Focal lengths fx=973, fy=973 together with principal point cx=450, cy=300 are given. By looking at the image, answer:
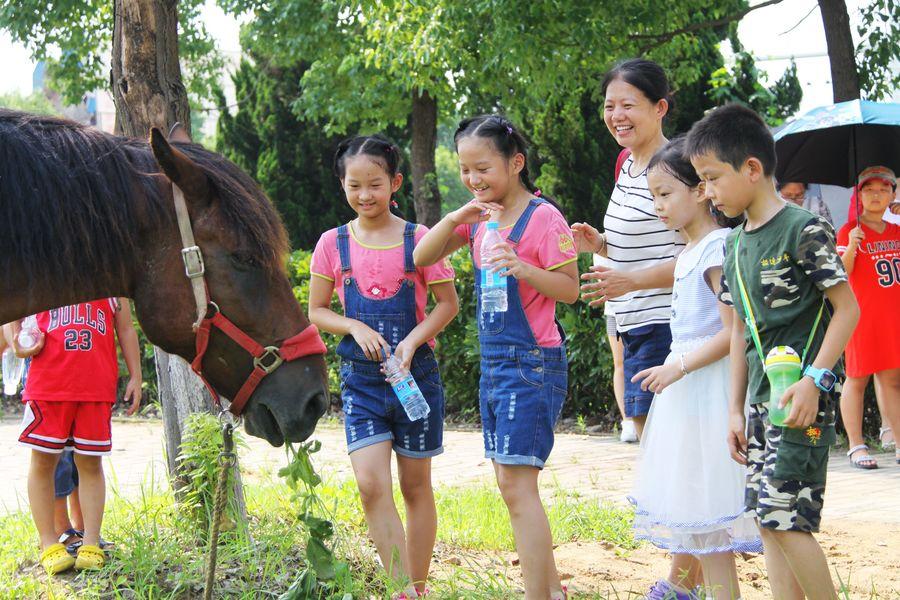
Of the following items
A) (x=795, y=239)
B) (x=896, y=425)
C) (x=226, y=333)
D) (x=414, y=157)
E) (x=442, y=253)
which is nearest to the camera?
(x=795, y=239)

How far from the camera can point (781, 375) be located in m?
2.78

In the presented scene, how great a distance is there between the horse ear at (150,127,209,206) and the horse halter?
0.04m

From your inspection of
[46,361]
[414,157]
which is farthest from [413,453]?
[414,157]

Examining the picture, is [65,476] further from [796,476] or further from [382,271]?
[796,476]

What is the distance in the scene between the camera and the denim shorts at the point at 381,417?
3.82m

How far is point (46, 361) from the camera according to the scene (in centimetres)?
460

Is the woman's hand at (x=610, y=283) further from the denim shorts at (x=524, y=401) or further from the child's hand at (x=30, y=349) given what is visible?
the child's hand at (x=30, y=349)

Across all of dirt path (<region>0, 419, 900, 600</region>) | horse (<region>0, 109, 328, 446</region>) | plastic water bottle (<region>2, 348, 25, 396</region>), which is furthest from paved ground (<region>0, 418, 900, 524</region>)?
horse (<region>0, 109, 328, 446</region>)

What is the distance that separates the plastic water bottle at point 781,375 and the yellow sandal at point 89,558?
2914 mm

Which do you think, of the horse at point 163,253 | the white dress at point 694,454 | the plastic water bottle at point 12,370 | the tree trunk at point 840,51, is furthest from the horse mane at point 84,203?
the tree trunk at point 840,51

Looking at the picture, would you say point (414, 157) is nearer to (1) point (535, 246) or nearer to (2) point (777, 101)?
(2) point (777, 101)

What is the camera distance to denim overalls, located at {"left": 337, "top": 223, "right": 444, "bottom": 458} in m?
3.83

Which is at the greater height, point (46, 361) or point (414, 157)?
point (414, 157)

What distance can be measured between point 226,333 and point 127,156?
0.64m
